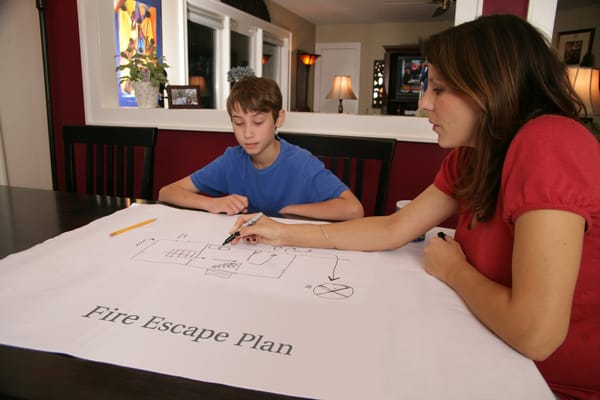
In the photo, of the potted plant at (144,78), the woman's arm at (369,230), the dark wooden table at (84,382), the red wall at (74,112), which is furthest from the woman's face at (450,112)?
the potted plant at (144,78)

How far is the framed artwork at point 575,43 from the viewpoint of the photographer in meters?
3.84

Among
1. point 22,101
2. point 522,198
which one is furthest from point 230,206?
point 22,101

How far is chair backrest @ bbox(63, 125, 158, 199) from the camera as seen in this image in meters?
1.57

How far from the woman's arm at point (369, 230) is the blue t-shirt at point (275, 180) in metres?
0.37

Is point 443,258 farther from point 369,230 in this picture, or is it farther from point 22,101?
point 22,101

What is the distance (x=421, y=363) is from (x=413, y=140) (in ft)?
4.82

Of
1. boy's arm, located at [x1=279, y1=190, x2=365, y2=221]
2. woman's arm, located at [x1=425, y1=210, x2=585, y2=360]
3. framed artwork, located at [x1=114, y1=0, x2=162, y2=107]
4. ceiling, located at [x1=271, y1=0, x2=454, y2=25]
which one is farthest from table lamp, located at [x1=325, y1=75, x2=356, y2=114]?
woman's arm, located at [x1=425, y1=210, x2=585, y2=360]

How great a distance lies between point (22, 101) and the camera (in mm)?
2494

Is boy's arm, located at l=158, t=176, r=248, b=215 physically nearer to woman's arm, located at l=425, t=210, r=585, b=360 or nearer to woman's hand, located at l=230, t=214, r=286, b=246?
woman's hand, located at l=230, t=214, r=286, b=246

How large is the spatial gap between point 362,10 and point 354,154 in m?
5.45

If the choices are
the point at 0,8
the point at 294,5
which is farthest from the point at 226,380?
the point at 294,5

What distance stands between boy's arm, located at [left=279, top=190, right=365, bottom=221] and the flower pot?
5.05 feet

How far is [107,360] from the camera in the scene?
469mm

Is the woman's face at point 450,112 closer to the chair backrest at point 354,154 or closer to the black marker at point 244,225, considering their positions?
the black marker at point 244,225
